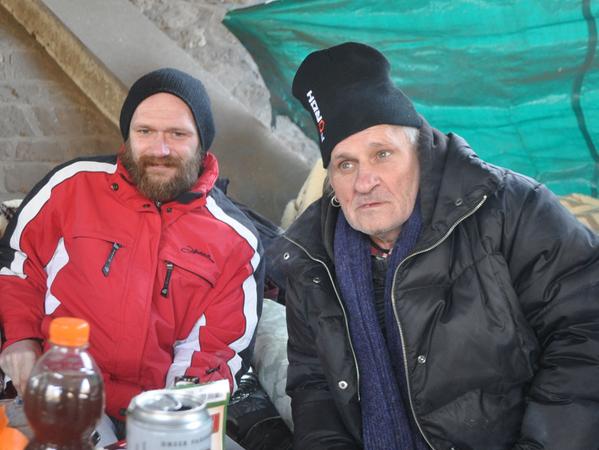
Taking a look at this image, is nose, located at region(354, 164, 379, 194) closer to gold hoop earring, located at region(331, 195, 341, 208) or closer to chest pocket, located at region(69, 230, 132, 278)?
gold hoop earring, located at region(331, 195, 341, 208)

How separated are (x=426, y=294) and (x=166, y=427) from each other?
835 millimetres

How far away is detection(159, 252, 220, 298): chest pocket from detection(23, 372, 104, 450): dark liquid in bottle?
3.72ft

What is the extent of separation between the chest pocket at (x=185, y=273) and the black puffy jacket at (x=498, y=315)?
755 millimetres

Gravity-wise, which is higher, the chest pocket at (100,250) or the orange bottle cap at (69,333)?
the orange bottle cap at (69,333)

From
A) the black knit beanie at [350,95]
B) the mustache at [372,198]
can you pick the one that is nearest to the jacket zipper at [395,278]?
the mustache at [372,198]

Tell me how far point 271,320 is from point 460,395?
1120 millimetres

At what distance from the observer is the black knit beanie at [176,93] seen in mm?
2572

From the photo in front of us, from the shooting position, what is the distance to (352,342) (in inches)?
75.2

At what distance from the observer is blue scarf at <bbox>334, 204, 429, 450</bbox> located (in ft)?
6.12

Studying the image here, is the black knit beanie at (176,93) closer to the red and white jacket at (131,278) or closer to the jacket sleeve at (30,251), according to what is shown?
the red and white jacket at (131,278)

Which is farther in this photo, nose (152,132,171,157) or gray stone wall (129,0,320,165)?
gray stone wall (129,0,320,165)

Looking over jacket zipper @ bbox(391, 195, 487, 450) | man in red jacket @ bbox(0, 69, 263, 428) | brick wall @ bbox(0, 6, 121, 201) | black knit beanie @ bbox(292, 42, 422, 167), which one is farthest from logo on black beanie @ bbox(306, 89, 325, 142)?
brick wall @ bbox(0, 6, 121, 201)

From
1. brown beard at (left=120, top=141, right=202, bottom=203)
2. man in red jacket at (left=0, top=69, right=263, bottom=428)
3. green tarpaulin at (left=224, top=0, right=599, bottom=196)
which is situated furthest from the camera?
green tarpaulin at (left=224, top=0, right=599, bottom=196)

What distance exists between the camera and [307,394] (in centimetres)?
200
